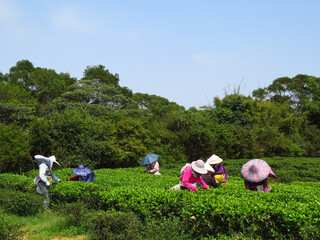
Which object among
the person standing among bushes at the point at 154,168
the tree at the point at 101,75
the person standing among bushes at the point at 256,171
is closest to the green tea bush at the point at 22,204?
the person standing among bushes at the point at 256,171

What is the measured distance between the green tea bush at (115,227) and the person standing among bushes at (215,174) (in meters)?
3.30

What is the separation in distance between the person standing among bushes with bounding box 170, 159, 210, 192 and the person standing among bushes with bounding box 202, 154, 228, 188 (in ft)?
2.58

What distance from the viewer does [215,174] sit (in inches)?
336

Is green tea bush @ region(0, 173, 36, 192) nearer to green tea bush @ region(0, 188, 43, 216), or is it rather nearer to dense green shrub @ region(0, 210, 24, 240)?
green tea bush @ region(0, 188, 43, 216)

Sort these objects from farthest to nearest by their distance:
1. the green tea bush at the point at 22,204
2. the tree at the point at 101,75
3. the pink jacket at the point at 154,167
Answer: the tree at the point at 101,75 → the pink jacket at the point at 154,167 → the green tea bush at the point at 22,204

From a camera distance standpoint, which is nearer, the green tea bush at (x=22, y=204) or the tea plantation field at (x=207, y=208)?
the tea plantation field at (x=207, y=208)

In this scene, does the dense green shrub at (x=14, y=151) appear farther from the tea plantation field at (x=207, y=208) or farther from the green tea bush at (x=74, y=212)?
the green tea bush at (x=74, y=212)

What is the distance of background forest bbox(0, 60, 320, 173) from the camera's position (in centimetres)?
1573

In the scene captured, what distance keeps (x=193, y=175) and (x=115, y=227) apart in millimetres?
2579

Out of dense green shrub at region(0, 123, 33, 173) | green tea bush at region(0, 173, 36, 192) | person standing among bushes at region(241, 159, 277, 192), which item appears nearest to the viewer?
person standing among bushes at region(241, 159, 277, 192)

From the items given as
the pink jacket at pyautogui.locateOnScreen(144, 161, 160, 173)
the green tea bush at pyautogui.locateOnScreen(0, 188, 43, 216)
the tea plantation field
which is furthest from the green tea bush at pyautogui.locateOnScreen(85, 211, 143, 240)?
the pink jacket at pyautogui.locateOnScreen(144, 161, 160, 173)

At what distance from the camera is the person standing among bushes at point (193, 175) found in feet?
22.2

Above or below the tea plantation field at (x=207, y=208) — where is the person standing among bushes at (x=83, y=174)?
above

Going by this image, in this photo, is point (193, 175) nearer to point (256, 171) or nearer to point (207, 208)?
point (256, 171)
